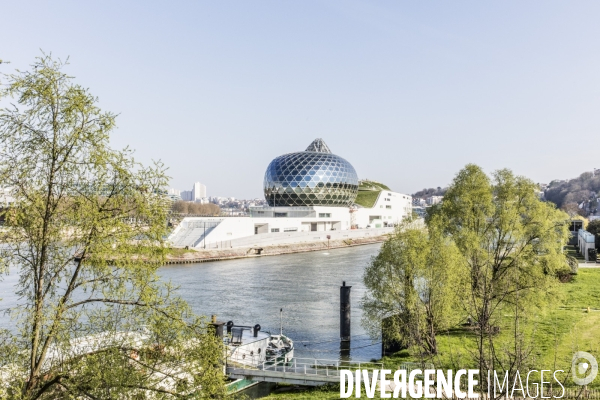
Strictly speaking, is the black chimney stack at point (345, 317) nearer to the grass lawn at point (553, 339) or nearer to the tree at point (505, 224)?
the grass lawn at point (553, 339)

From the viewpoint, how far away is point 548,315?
20.3 metres

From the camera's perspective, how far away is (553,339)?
16297 millimetres

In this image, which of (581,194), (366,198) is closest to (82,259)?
(366,198)

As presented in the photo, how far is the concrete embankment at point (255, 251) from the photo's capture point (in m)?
43.1

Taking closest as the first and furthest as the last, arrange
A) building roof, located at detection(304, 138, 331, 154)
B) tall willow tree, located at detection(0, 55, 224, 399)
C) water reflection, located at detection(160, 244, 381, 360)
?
tall willow tree, located at detection(0, 55, 224, 399)
water reflection, located at detection(160, 244, 381, 360)
building roof, located at detection(304, 138, 331, 154)

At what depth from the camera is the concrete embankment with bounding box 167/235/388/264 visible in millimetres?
43125

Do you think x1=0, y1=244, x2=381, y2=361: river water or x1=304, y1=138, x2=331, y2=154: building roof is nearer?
x1=0, y1=244, x2=381, y2=361: river water

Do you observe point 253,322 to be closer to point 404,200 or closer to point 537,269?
point 537,269

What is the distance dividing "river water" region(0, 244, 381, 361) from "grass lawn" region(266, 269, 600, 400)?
9.44ft

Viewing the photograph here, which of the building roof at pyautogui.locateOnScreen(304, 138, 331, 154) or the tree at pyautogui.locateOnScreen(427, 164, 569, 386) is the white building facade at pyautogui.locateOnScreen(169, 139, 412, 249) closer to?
the building roof at pyautogui.locateOnScreen(304, 138, 331, 154)

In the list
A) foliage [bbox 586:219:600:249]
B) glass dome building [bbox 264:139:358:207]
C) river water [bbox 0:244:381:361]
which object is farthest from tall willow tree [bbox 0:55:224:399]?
glass dome building [bbox 264:139:358:207]

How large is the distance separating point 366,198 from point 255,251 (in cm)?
6670

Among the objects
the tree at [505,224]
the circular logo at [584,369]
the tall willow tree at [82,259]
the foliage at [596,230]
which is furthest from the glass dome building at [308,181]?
the tall willow tree at [82,259]

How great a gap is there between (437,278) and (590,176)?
171353mm
